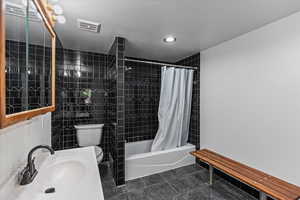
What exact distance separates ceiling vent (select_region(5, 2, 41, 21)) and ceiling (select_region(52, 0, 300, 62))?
0.38 meters

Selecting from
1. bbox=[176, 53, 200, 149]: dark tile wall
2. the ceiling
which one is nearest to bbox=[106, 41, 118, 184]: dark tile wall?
the ceiling

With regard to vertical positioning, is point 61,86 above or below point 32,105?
above

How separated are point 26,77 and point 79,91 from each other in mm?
1757

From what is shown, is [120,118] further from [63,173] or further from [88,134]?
[63,173]

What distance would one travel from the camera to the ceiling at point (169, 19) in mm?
1315

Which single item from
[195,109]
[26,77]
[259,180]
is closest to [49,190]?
A: [26,77]

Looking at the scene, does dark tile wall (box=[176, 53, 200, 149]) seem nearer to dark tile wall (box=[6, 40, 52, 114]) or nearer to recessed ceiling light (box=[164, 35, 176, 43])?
recessed ceiling light (box=[164, 35, 176, 43])

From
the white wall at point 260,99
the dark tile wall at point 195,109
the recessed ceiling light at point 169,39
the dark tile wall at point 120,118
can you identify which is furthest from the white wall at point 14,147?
the dark tile wall at point 195,109

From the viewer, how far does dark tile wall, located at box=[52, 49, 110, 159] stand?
99.0 inches

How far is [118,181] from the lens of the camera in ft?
6.68

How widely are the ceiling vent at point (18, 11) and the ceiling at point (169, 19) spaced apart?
1.25 ft

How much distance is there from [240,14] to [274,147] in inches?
62.6

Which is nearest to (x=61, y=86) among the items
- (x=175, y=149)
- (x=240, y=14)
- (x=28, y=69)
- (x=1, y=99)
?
(x=28, y=69)

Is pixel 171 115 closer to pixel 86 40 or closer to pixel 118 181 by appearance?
pixel 118 181
